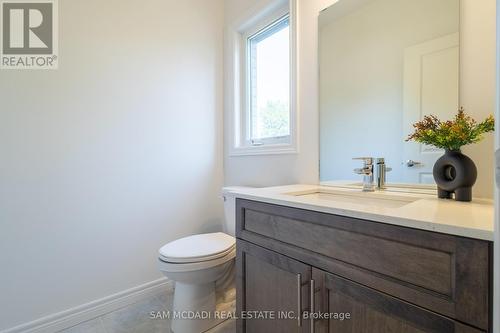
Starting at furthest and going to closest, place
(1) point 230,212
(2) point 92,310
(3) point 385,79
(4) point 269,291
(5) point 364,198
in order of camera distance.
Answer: (1) point 230,212
(2) point 92,310
(3) point 385,79
(5) point 364,198
(4) point 269,291

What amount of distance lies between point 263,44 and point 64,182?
5.62ft

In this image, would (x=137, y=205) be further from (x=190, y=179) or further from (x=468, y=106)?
(x=468, y=106)

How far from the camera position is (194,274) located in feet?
4.38

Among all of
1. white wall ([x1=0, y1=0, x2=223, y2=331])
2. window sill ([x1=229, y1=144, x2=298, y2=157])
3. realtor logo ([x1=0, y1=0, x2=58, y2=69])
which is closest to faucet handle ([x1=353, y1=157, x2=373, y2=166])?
window sill ([x1=229, y1=144, x2=298, y2=157])

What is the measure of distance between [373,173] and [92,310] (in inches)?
72.0

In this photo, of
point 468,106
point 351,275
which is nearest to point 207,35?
point 468,106

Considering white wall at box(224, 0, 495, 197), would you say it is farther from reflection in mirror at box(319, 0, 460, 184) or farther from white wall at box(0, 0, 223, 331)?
white wall at box(0, 0, 223, 331)

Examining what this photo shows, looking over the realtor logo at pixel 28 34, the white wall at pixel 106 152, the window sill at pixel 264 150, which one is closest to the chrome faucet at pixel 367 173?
the window sill at pixel 264 150

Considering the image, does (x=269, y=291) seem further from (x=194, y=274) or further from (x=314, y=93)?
(x=314, y=93)

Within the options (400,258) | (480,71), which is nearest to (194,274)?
(400,258)

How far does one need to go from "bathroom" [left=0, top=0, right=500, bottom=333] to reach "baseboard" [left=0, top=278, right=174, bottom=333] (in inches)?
0.4

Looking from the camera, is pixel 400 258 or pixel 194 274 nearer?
pixel 400 258

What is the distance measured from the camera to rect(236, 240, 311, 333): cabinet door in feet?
2.92

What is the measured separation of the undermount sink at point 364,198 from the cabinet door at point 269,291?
34 centimetres
